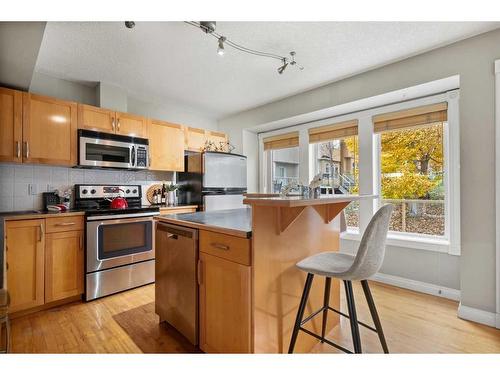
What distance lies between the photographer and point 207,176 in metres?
3.62

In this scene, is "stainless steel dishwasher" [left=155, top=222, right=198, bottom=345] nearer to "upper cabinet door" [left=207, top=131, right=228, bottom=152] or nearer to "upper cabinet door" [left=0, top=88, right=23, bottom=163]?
"upper cabinet door" [left=0, top=88, right=23, bottom=163]

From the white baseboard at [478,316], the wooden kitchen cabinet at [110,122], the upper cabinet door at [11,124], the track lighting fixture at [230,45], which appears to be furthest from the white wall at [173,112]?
the white baseboard at [478,316]

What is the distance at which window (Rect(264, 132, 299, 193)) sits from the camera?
A: 161 inches

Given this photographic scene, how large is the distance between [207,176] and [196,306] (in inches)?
86.3

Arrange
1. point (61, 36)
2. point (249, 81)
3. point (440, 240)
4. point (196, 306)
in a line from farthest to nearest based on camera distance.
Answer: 1. point (249, 81)
2. point (440, 240)
3. point (61, 36)
4. point (196, 306)

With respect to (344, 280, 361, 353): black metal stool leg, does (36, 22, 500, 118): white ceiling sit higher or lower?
higher

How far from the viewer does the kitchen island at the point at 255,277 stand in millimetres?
1335

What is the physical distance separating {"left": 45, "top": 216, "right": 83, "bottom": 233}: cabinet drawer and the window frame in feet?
9.01

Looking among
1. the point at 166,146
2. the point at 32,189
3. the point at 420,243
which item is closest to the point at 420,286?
the point at 420,243

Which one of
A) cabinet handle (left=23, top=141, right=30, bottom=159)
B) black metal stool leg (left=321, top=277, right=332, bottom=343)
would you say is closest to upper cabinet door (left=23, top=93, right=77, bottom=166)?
cabinet handle (left=23, top=141, right=30, bottom=159)

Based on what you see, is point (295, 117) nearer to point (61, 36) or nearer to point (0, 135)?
point (61, 36)

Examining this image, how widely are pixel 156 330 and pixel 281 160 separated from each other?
3139 millimetres
